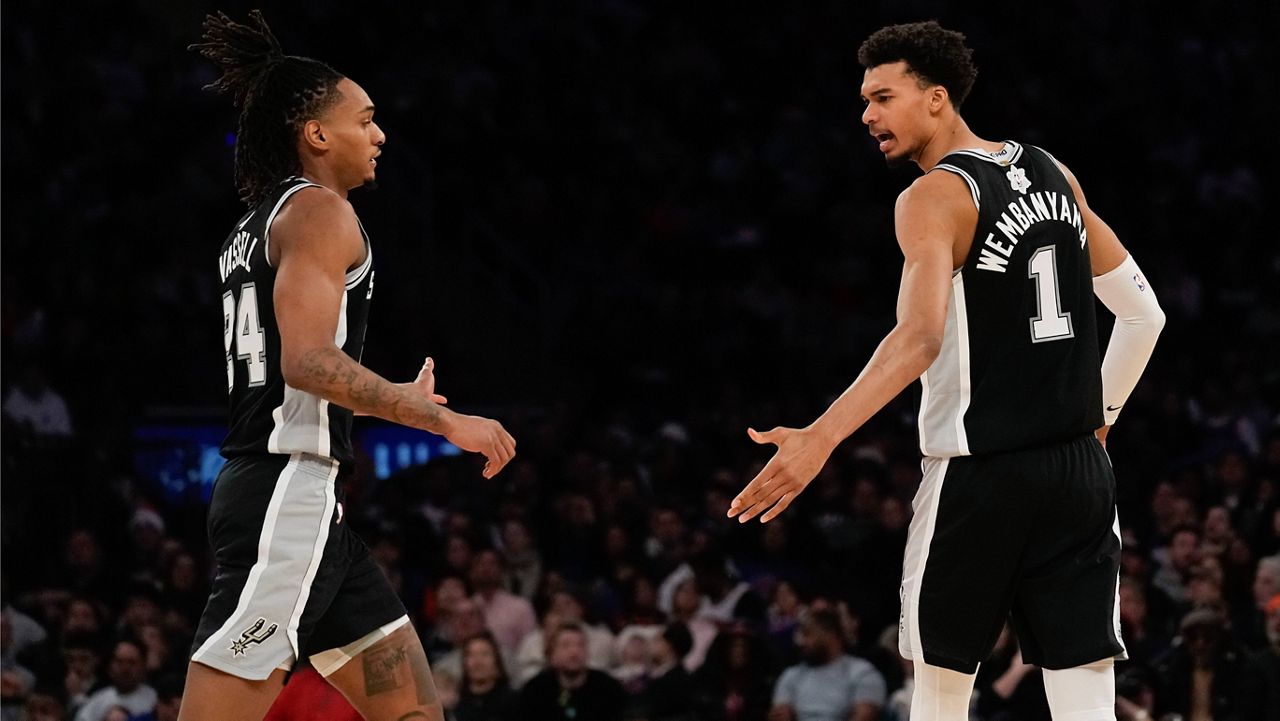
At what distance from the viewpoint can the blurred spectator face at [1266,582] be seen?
857cm

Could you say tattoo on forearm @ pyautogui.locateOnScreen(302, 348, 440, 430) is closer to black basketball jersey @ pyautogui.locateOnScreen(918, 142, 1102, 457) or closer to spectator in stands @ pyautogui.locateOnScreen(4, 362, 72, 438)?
black basketball jersey @ pyautogui.locateOnScreen(918, 142, 1102, 457)

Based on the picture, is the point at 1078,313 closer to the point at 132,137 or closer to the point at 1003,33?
the point at 132,137

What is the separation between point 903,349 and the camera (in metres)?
3.71

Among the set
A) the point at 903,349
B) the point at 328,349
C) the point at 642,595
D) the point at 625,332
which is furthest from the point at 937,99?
the point at 625,332

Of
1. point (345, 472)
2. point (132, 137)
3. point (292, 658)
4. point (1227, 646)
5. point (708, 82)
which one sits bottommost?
point (1227, 646)

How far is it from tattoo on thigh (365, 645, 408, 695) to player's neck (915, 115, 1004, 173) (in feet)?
6.03

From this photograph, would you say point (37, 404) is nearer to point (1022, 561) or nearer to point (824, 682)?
point (824, 682)

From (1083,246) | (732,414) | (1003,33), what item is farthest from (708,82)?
(1083,246)

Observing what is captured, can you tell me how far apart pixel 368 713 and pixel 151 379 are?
9178 mm

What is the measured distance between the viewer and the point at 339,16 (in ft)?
51.3

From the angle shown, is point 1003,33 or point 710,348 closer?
point 710,348

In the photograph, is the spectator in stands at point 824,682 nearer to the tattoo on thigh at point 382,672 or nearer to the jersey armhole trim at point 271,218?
the tattoo on thigh at point 382,672

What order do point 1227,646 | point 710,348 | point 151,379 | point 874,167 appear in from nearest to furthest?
point 1227,646, point 151,379, point 710,348, point 874,167

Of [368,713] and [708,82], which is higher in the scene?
[708,82]
